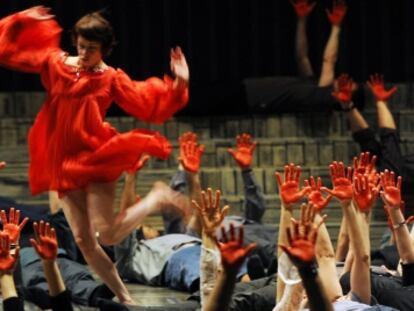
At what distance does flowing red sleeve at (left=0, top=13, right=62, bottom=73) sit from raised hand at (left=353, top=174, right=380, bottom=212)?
120cm

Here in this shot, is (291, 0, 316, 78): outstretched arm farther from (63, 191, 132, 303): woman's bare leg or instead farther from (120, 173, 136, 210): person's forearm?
(63, 191, 132, 303): woman's bare leg

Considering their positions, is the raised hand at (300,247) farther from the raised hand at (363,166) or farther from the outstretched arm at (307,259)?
the raised hand at (363,166)

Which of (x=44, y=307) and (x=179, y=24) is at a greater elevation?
(x=179, y=24)

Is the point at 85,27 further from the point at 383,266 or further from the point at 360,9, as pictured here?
the point at 360,9

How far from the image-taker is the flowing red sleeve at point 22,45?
15.7ft

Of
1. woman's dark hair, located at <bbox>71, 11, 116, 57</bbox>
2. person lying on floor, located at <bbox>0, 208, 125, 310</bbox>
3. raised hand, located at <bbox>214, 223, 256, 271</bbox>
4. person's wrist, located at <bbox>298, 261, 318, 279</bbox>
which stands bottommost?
person lying on floor, located at <bbox>0, 208, 125, 310</bbox>

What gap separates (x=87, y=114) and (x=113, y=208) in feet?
1.12

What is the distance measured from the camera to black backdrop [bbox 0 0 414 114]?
783 centimetres

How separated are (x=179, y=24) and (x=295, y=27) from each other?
674 millimetres

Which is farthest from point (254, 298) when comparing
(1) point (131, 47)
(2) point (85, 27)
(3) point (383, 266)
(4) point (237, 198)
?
(1) point (131, 47)

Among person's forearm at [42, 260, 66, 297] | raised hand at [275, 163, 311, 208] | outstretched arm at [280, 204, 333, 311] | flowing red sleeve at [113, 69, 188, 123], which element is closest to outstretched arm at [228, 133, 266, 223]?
flowing red sleeve at [113, 69, 188, 123]

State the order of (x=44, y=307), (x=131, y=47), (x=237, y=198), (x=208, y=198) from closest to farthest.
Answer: (x=208, y=198) → (x=44, y=307) → (x=237, y=198) → (x=131, y=47)

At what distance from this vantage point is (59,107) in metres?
4.77

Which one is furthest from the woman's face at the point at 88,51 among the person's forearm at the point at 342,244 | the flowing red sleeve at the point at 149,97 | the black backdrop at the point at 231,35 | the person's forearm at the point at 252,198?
the black backdrop at the point at 231,35
